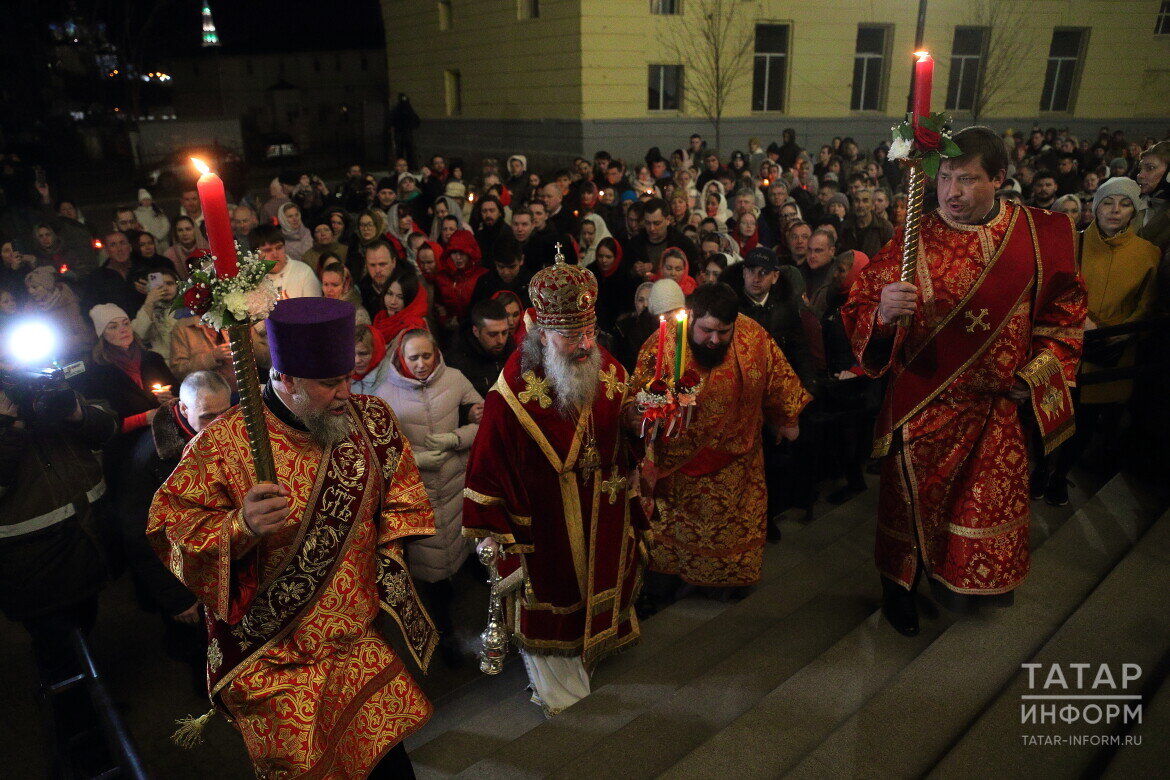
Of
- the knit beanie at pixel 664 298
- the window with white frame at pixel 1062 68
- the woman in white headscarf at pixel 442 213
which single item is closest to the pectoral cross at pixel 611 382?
the knit beanie at pixel 664 298

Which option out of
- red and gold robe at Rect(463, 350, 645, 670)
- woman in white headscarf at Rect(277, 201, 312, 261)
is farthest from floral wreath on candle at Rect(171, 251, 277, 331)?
woman in white headscarf at Rect(277, 201, 312, 261)

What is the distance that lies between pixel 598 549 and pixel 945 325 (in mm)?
1844

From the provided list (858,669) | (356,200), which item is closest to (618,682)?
(858,669)

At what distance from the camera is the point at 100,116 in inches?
1163

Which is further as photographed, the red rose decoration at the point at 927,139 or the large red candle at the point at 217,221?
the red rose decoration at the point at 927,139

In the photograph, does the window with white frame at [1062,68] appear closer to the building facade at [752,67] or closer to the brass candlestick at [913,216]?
the building facade at [752,67]

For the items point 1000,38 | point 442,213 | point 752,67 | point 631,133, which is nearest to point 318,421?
point 442,213

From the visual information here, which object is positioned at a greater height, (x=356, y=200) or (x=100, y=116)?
(x=100, y=116)

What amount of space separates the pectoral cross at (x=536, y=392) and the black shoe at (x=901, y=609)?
1.83 metres

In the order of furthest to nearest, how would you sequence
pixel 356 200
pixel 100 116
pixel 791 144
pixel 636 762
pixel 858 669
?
pixel 100 116, pixel 791 144, pixel 356 200, pixel 858 669, pixel 636 762

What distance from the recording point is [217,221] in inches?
80.1

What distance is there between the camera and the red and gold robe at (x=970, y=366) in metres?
3.28

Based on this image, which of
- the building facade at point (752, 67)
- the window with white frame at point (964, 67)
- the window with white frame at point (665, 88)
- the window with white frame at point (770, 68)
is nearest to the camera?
the building facade at point (752, 67)

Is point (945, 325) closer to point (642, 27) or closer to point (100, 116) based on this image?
point (642, 27)
